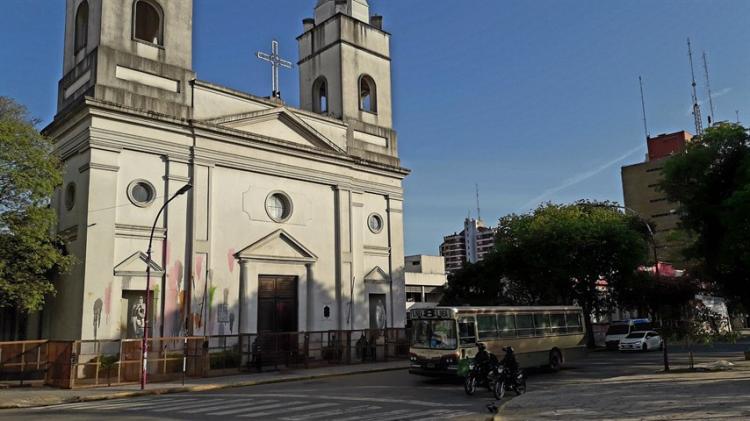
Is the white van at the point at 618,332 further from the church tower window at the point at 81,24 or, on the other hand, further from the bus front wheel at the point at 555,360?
the church tower window at the point at 81,24

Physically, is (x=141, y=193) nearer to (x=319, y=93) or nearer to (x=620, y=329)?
(x=319, y=93)

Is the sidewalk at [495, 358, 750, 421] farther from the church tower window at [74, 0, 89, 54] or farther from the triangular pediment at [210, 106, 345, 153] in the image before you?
the church tower window at [74, 0, 89, 54]

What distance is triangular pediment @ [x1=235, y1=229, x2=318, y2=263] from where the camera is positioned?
89.9 ft

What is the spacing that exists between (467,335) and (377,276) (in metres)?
13.3

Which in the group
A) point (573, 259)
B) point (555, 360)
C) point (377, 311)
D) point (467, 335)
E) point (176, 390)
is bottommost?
point (176, 390)

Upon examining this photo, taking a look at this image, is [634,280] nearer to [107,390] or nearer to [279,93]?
[279,93]

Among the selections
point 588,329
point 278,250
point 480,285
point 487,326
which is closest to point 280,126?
point 278,250

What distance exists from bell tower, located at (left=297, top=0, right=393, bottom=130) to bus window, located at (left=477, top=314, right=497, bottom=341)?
16.3 metres

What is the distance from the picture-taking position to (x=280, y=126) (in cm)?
2988

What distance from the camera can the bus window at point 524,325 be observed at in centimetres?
2200

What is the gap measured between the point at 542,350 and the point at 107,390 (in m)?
15.0

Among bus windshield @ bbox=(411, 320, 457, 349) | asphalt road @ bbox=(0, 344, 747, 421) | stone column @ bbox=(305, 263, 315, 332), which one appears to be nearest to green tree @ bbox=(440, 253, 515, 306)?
stone column @ bbox=(305, 263, 315, 332)

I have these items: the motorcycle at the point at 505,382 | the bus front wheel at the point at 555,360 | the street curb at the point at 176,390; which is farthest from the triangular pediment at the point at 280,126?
the motorcycle at the point at 505,382

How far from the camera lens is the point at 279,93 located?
31844 millimetres
